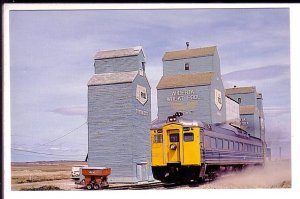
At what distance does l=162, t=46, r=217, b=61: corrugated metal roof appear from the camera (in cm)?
484

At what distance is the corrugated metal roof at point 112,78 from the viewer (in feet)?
16.0

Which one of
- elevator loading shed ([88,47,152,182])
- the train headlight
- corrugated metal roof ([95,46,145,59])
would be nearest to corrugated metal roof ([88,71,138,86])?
elevator loading shed ([88,47,152,182])

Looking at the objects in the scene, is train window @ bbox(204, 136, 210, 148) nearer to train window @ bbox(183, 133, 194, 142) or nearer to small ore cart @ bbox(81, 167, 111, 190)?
train window @ bbox(183, 133, 194, 142)

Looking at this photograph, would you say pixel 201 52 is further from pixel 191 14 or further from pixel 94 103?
pixel 94 103

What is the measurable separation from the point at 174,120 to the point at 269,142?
2.93 ft

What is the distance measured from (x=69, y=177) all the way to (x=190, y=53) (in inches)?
61.9

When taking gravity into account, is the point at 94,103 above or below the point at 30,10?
below

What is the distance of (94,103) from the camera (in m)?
4.91

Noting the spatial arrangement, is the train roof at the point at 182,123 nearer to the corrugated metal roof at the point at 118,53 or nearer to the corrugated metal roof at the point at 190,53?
the corrugated metal roof at the point at 190,53

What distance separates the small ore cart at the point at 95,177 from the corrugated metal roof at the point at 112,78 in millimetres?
776

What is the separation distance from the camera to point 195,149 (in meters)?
4.95

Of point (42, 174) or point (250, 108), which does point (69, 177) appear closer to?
point (42, 174)
